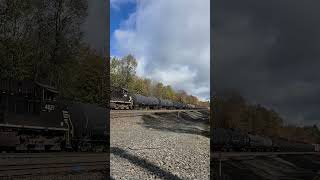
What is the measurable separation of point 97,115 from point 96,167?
173 cm

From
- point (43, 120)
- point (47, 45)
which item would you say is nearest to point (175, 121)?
point (43, 120)

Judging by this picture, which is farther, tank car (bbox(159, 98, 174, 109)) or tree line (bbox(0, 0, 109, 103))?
tank car (bbox(159, 98, 174, 109))

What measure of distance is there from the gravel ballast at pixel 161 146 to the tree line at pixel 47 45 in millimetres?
3832

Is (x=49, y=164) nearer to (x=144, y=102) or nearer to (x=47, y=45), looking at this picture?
(x=47, y=45)

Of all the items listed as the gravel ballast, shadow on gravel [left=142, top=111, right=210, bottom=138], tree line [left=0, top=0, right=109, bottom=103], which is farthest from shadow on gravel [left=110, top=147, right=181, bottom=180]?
shadow on gravel [left=142, top=111, right=210, bottom=138]

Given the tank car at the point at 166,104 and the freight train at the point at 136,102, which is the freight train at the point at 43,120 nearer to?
the freight train at the point at 136,102

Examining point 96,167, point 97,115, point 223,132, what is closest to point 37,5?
point 97,115

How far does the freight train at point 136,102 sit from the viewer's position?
17641mm

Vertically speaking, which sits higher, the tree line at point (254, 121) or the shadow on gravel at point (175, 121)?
the tree line at point (254, 121)

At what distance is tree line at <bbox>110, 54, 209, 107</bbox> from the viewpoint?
17.2m

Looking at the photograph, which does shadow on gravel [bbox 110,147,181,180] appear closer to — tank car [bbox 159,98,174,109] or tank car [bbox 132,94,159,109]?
tank car [bbox 132,94,159,109]

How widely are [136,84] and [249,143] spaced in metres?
13.4

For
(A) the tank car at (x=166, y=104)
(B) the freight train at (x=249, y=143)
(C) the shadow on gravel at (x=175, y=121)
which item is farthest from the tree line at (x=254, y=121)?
(A) the tank car at (x=166, y=104)

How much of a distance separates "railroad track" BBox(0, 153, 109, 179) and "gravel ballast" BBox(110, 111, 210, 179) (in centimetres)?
296
